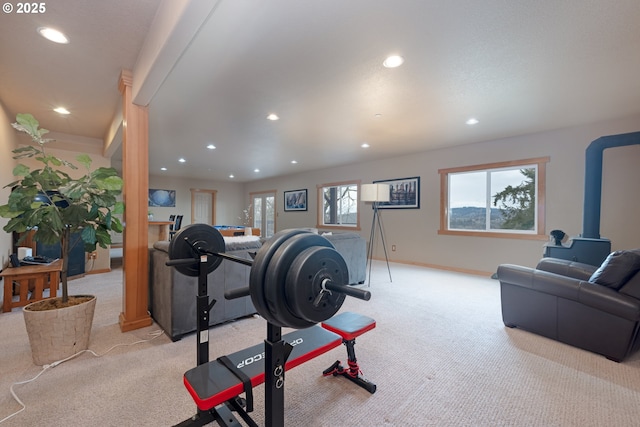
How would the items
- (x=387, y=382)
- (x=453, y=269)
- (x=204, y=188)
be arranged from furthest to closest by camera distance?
(x=204, y=188) < (x=453, y=269) < (x=387, y=382)

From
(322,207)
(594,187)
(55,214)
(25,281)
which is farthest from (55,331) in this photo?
(322,207)

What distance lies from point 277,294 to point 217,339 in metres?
1.96

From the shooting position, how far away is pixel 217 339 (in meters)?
2.38

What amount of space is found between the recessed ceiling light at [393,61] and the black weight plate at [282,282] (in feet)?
6.83

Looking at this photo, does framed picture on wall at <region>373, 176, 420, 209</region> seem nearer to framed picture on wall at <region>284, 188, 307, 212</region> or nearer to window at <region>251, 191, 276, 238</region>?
framed picture on wall at <region>284, 188, 307, 212</region>

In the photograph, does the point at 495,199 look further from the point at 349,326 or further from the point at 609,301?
the point at 349,326

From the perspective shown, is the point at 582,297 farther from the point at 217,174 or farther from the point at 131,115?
the point at 217,174

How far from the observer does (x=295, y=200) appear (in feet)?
28.2

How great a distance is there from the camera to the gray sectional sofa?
93.5 inches

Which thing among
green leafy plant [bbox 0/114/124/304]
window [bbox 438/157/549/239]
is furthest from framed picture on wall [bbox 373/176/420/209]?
green leafy plant [bbox 0/114/124/304]

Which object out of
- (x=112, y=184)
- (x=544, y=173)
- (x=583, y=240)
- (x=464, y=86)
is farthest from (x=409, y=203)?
(x=112, y=184)

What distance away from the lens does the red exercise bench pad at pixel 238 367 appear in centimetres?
114

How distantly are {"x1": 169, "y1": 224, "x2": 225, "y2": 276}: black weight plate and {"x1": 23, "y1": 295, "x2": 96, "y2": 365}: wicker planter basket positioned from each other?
126cm

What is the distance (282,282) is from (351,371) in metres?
1.34
